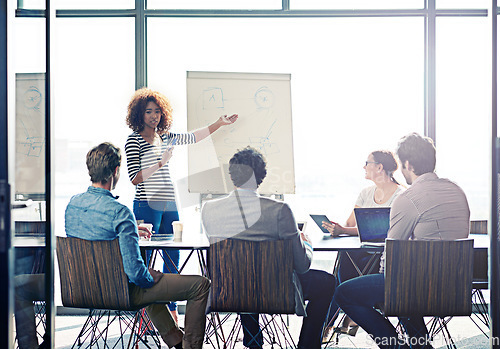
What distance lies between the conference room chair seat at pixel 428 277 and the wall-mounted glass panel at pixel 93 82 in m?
2.59

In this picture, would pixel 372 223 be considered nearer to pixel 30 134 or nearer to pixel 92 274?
pixel 92 274

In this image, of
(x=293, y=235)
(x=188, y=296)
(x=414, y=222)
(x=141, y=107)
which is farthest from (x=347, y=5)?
(x=188, y=296)

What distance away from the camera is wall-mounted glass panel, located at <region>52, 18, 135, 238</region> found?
15.1 ft

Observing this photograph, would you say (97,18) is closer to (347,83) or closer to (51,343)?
(347,83)

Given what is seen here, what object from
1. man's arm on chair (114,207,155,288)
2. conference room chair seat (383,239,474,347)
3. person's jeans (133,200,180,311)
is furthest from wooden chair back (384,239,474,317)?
person's jeans (133,200,180,311)

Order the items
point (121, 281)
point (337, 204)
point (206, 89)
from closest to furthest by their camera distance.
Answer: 1. point (121, 281)
2. point (206, 89)
3. point (337, 204)

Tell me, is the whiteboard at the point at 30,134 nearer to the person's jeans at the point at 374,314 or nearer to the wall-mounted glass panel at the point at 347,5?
the person's jeans at the point at 374,314

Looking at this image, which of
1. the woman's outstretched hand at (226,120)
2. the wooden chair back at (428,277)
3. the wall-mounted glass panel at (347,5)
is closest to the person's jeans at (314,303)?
the wooden chair back at (428,277)

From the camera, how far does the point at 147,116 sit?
400 centimetres

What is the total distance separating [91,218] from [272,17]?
259cm

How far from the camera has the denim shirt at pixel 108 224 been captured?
2.71 meters

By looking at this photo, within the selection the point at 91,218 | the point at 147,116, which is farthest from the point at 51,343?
the point at 147,116

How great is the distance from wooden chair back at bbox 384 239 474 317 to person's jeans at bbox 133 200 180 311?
5.48ft

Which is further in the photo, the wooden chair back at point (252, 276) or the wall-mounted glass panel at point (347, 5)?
the wall-mounted glass panel at point (347, 5)
